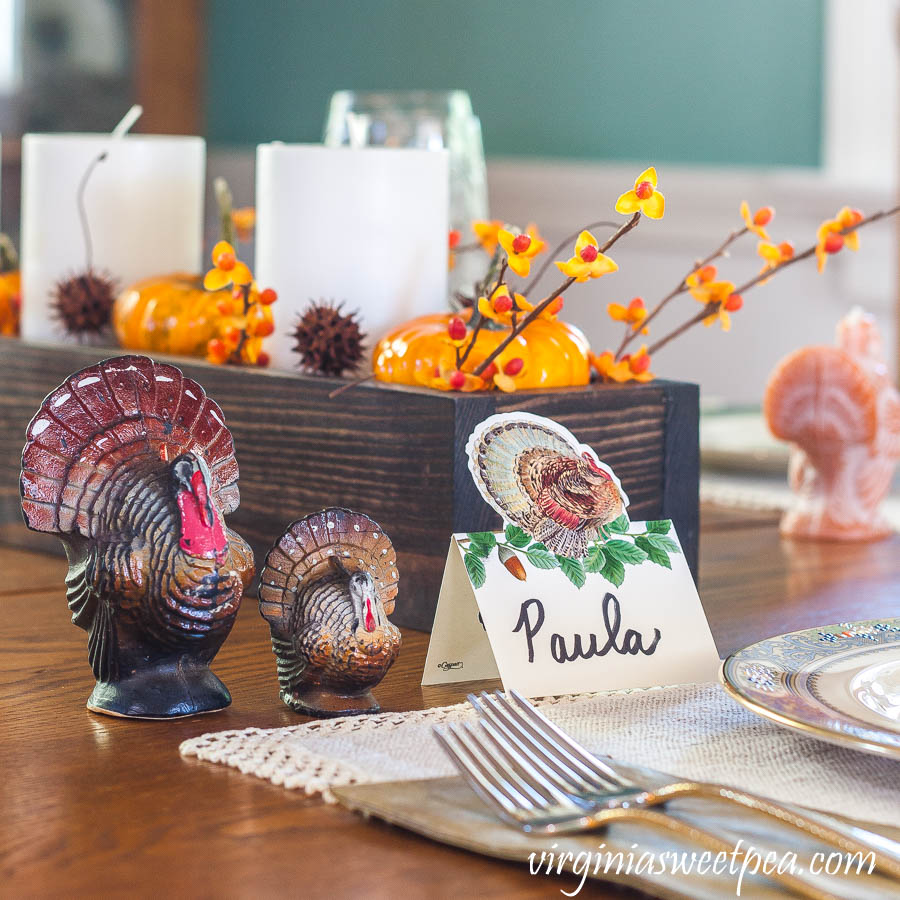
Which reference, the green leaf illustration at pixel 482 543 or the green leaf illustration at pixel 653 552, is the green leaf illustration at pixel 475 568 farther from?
the green leaf illustration at pixel 653 552

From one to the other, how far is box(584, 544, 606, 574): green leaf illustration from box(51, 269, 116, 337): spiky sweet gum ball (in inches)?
24.9

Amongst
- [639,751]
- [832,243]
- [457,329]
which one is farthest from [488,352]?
[639,751]

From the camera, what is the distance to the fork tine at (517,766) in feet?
1.90

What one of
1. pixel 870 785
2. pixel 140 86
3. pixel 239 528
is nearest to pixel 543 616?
pixel 870 785

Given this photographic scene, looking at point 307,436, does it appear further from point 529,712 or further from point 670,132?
point 670,132

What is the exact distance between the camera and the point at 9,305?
1434 mm

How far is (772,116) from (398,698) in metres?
2.77

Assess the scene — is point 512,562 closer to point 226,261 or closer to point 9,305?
point 226,261

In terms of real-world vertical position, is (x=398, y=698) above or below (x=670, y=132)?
below

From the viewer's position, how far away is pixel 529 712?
2.17 ft

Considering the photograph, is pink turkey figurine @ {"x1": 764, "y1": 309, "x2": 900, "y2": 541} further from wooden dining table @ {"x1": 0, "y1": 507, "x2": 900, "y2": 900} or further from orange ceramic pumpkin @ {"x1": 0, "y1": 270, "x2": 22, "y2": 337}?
orange ceramic pumpkin @ {"x1": 0, "y1": 270, "x2": 22, "y2": 337}

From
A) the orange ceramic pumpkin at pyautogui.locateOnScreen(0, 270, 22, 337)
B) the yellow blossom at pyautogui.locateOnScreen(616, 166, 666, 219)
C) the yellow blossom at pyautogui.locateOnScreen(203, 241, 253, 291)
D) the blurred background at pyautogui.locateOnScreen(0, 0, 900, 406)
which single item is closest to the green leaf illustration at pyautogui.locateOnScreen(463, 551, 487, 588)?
the yellow blossom at pyautogui.locateOnScreen(616, 166, 666, 219)

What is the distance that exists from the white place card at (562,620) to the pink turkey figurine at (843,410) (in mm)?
430
